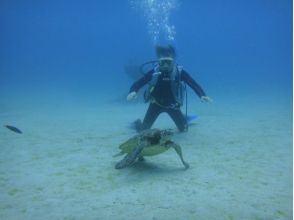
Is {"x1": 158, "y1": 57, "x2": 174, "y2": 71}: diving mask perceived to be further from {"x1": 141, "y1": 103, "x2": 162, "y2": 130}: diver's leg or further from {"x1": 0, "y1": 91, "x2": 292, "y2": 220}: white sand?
{"x1": 0, "y1": 91, "x2": 292, "y2": 220}: white sand

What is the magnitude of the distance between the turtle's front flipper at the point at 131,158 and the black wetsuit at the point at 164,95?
3.44m

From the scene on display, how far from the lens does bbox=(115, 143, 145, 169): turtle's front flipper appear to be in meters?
4.57

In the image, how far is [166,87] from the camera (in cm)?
822

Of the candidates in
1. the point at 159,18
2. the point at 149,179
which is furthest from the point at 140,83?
the point at 159,18

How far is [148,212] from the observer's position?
12.1 feet

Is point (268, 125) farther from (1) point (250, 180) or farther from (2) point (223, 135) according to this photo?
(1) point (250, 180)

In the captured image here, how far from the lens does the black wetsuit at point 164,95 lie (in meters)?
8.15

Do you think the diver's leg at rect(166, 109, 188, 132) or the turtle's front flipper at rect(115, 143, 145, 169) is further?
the diver's leg at rect(166, 109, 188, 132)

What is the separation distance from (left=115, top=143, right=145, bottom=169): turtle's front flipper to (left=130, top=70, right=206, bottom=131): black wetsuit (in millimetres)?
3441

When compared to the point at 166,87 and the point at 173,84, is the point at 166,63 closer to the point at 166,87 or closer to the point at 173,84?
the point at 173,84

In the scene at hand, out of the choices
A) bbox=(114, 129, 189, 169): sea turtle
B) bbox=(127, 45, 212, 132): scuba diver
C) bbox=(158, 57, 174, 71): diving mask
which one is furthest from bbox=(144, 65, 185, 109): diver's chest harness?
bbox=(114, 129, 189, 169): sea turtle

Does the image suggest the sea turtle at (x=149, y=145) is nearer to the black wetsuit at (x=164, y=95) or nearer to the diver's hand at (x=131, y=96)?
the diver's hand at (x=131, y=96)

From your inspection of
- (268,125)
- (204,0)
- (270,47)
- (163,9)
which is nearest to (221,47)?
(270,47)

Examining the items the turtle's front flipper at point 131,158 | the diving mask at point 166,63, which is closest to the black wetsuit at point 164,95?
the diving mask at point 166,63
